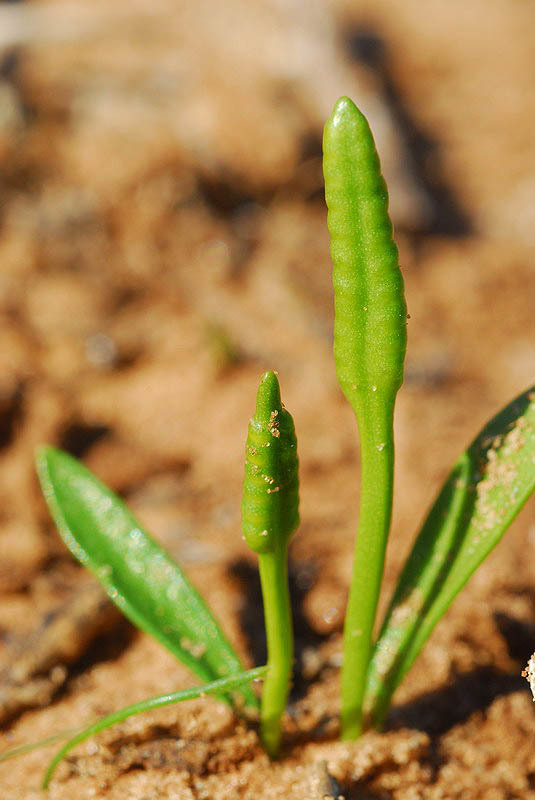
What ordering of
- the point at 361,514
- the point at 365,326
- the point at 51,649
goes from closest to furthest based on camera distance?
the point at 365,326, the point at 361,514, the point at 51,649

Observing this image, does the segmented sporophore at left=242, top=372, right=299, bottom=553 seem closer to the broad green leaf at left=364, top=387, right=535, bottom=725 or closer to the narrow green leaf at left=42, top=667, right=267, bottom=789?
the narrow green leaf at left=42, top=667, right=267, bottom=789

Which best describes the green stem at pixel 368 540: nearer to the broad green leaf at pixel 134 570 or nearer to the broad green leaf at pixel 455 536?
the broad green leaf at pixel 455 536

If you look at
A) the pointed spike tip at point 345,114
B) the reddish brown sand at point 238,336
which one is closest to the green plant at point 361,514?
the pointed spike tip at point 345,114

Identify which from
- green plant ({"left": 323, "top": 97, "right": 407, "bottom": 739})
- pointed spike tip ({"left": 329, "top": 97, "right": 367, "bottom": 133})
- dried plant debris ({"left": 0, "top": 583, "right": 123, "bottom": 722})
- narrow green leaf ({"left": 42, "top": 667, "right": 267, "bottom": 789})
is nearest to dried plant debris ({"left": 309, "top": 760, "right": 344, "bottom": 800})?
green plant ({"left": 323, "top": 97, "right": 407, "bottom": 739})

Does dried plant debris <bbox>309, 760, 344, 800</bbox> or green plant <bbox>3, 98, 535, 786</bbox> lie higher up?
green plant <bbox>3, 98, 535, 786</bbox>

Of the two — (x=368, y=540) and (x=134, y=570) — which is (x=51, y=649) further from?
(x=368, y=540)

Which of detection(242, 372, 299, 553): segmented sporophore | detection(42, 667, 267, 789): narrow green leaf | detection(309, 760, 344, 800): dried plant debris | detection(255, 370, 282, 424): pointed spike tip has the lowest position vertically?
detection(309, 760, 344, 800): dried plant debris

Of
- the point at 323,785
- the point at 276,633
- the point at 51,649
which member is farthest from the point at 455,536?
the point at 51,649
